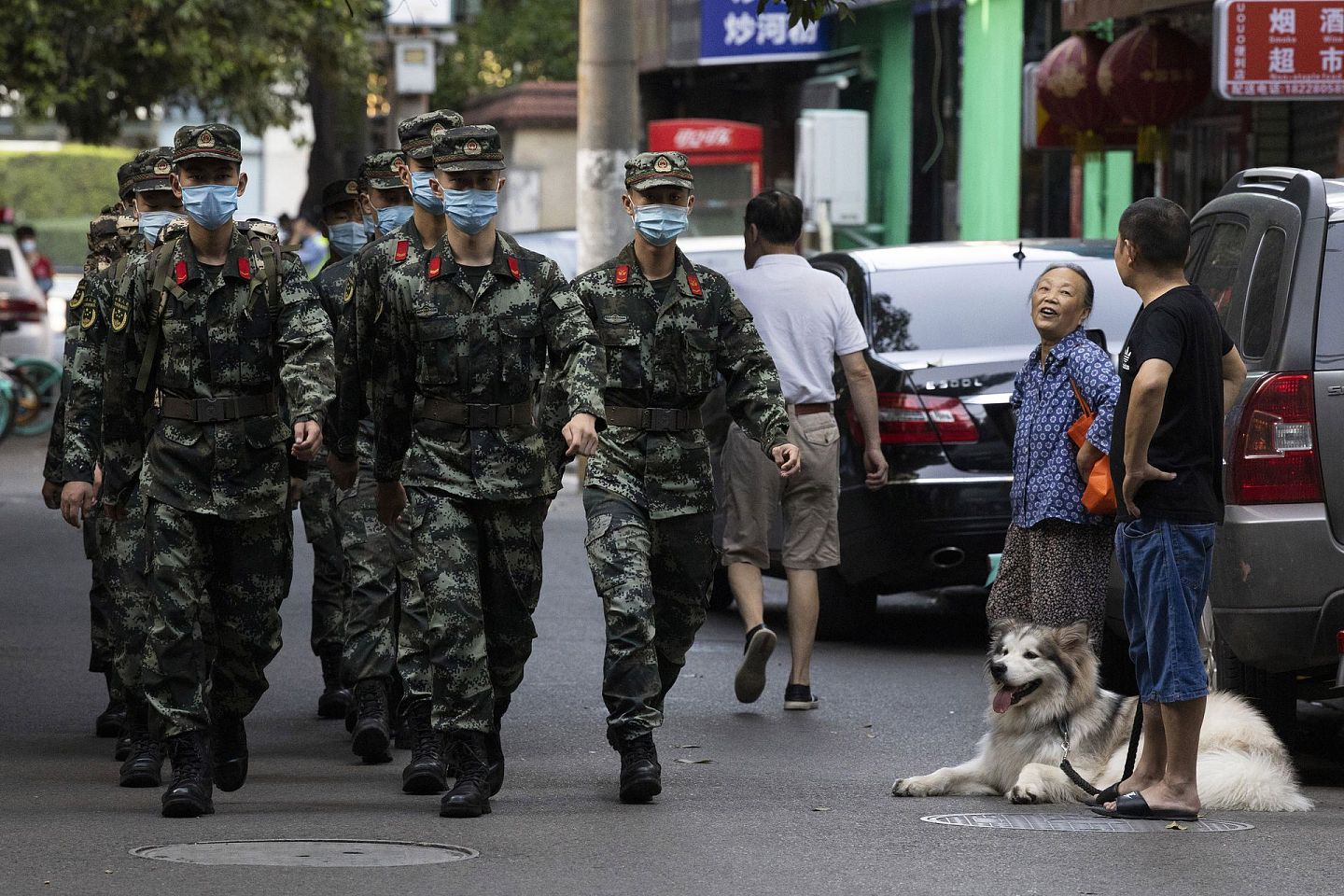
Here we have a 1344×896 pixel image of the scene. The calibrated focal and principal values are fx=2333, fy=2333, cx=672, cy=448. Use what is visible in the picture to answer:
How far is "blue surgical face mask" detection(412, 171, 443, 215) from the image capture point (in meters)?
7.34

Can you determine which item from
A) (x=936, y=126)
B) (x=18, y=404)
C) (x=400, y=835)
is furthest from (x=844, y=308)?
(x=936, y=126)

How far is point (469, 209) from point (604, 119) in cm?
1107

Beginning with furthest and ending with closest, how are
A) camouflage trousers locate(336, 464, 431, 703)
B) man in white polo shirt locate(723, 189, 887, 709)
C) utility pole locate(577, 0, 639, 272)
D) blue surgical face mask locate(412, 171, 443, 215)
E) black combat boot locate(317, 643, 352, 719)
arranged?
utility pole locate(577, 0, 639, 272) < man in white polo shirt locate(723, 189, 887, 709) < black combat boot locate(317, 643, 352, 719) < camouflage trousers locate(336, 464, 431, 703) < blue surgical face mask locate(412, 171, 443, 215)

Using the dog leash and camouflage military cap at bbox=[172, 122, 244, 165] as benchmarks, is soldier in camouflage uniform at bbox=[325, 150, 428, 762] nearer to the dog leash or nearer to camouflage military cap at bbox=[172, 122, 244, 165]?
camouflage military cap at bbox=[172, 122, 244, 165]

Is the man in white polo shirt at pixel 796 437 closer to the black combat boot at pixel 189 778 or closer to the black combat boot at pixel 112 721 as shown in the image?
the black combat boot at pixel 112 721

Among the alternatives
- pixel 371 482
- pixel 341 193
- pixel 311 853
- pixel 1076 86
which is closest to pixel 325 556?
pixel 371 482

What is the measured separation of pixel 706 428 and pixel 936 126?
18302mm

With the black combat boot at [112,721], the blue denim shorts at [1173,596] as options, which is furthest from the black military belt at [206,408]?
the blue denim shorts at [1173,596]

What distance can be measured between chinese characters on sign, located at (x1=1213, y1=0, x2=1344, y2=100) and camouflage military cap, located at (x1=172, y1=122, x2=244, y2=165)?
21.4 feet

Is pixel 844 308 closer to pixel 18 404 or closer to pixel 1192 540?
pixel 1192 540

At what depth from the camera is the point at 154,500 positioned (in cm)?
684

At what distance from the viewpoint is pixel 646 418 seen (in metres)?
7.26

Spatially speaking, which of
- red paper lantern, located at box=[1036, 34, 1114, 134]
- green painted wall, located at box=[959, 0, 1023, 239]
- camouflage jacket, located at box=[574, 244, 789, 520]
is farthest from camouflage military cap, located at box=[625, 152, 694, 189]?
green painted wall, located at box=[959, 0, 1023, 239]

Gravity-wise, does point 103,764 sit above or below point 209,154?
below
